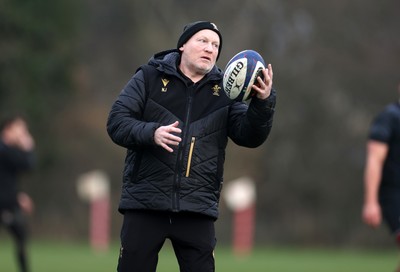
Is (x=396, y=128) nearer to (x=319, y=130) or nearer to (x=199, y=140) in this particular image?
(x=199, y=140)

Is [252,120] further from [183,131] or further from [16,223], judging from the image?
[16,223]

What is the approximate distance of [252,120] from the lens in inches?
267

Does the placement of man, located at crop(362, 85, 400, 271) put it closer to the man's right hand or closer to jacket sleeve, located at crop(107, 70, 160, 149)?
jacket sleeve, located at crop(107, 70, 160, 149)

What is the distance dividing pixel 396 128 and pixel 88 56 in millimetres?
28582

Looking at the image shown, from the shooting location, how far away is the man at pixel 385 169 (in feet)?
30.0

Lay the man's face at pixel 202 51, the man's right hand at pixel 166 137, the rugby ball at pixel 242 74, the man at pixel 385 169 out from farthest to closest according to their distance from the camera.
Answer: the man at pixel 385 169 < the man's face at pixel 202 51 < the rugby ball at pixel 242 74 < the man's right hand at pixel 166 137

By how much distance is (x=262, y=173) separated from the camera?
3225 cm

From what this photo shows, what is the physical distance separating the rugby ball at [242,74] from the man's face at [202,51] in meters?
0.24

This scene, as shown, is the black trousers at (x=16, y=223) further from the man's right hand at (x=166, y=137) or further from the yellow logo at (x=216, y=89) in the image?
the man's right hand at (x=166, y=137)

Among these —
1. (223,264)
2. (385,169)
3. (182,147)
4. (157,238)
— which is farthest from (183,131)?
(223,264)

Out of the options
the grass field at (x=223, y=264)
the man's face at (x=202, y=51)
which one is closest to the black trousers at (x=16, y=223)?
the grass field at (x=223, y=264)

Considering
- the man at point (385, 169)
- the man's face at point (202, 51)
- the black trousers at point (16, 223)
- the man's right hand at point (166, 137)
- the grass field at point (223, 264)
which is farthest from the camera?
the grass field at point (223, 264)

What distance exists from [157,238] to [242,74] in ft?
3.98

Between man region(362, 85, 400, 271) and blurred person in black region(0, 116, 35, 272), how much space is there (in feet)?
17.8
